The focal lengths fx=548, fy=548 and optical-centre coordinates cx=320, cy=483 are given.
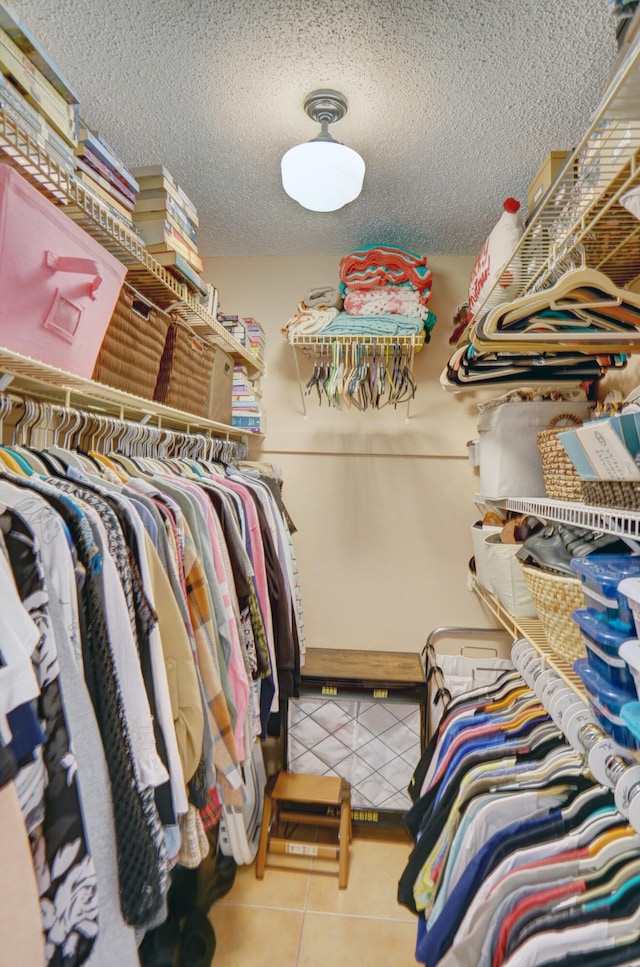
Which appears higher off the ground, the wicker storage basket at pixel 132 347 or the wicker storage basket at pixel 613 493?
the wicker storage basket at pixel 132 347

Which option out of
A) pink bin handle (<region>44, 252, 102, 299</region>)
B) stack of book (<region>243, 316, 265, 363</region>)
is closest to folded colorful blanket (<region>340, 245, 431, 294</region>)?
stack of book (<region>243, 316, 265, 363</region>)

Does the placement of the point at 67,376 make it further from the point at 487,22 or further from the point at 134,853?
the point at 487,22

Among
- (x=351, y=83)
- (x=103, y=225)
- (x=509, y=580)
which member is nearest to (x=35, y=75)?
(x=103, y=225)

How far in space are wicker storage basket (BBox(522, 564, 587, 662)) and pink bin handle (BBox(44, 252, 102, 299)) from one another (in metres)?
1.23

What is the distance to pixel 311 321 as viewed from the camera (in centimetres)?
237

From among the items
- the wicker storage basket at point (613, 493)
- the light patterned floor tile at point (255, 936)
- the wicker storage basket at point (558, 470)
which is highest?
the wicker storage basket at point (558, 470)

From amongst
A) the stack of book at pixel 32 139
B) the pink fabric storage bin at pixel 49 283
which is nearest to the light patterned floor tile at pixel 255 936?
the pink fabric storage bin at pixel 49 283

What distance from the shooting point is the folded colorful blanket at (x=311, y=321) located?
2357 mm

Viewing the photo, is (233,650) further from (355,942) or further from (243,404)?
(243,404)

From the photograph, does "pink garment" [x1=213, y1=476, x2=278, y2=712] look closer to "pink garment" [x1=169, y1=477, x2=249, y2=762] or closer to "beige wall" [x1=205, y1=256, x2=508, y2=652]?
"pink garment" [x1=169, y1=477, x2=249, y2=762]

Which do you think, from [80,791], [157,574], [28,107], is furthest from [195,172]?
[80,791]

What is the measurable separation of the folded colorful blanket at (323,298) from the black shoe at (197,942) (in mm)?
2323

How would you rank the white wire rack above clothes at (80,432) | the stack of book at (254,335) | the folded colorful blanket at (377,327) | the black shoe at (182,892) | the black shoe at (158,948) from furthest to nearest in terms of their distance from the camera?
the stack of book at (254,335) < the folded colorful blanket at (377,327) < the black shoe at (182,892) < the black shoe at (158,948) < the white wire rack above clothes at (80,432)

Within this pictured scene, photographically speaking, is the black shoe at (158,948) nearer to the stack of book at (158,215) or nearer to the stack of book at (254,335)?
the stack of book at (158,215)
